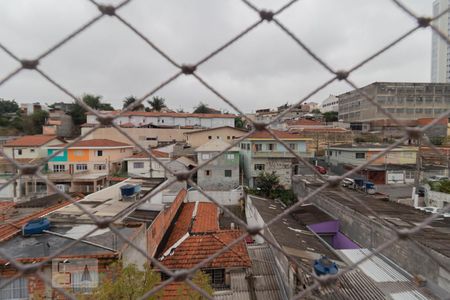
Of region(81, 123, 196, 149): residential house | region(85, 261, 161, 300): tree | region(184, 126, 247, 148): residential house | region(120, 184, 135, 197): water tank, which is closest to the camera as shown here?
region(85, 261, 161, 300): tree

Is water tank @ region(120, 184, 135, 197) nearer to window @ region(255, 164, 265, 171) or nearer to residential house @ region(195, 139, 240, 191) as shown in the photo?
residential house @ region(195, 139, 240, 191)

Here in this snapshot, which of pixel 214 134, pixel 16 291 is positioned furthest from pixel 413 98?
pixel 16 291

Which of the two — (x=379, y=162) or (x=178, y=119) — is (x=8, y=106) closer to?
(x=178, y=119)

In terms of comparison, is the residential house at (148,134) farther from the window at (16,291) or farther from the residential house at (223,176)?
the window at (16,291)

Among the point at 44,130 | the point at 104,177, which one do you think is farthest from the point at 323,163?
the point at 44,130

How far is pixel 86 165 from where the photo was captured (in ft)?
35.0

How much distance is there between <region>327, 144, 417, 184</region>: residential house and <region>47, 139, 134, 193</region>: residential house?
851cm

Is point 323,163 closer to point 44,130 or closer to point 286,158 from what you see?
point 286,158

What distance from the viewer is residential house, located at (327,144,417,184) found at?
32.8 ft

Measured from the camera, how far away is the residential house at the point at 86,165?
977 centimetres

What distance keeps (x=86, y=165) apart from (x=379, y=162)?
1071 centimetres

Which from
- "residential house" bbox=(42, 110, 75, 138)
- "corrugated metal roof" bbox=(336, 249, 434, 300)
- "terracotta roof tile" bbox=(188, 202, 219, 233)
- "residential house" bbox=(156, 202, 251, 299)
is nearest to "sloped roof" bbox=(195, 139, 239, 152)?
"terracotta roof tile" bbox=(188, 202, 219, 233)

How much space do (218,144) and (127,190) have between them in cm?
533

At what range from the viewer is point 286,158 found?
9703 mm
